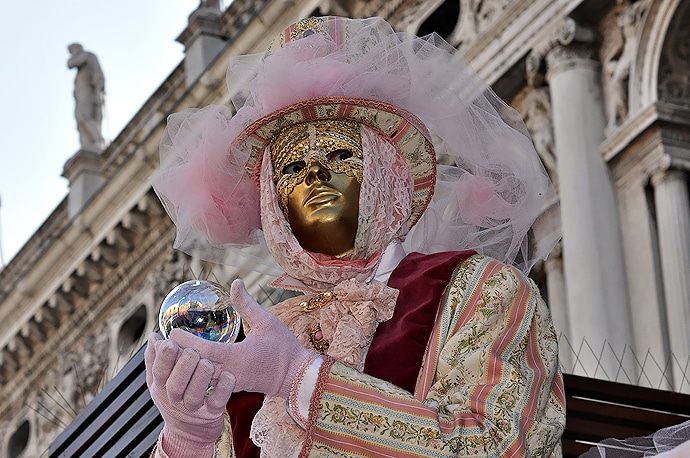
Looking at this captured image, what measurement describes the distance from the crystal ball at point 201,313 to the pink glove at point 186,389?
0.07m

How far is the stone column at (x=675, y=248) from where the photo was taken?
33.0ft

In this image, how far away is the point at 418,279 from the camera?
13.1 ft

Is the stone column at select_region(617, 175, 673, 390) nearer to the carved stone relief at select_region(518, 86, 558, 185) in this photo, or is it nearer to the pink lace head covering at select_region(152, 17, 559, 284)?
the carved stone relief at select_region(518, 86, 558, 185)

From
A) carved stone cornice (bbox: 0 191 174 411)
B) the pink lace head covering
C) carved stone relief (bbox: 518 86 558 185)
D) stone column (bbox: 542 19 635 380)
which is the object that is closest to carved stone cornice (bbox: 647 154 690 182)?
stone column (bbox: 542 19 635 380)

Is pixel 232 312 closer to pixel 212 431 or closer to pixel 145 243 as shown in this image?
pixel 212 431

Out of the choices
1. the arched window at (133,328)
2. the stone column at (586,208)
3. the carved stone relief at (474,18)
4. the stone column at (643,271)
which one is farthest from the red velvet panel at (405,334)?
the arched window at (133,328)

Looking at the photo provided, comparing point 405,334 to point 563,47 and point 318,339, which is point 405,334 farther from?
point 563,47

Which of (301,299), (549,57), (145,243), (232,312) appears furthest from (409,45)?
(145,243)

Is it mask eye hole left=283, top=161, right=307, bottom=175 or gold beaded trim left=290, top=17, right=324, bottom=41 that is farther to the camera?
gold beaded trim left=290, top=17, right=324, bottom=41

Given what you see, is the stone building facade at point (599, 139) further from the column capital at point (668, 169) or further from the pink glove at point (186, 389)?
the pink glove at point (186, 389)

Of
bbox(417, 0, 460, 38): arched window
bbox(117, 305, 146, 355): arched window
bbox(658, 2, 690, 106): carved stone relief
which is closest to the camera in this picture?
bbox(658, 2, 690, 106): carved stone relief

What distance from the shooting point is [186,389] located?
344cm

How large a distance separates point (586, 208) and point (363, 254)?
6887mm

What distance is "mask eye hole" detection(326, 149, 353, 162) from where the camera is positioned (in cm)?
417
